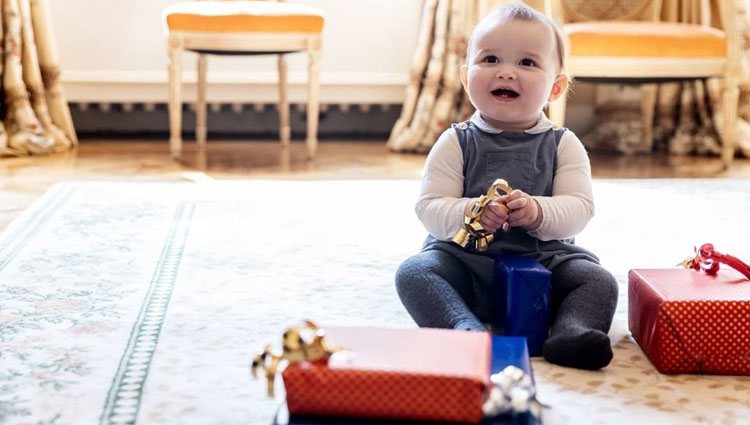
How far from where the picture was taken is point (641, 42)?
9.57 ft

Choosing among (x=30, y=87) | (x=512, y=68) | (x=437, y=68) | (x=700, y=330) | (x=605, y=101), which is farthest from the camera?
(x=605, y=101)

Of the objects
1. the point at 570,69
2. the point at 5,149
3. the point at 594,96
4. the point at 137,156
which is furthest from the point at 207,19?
the point at 594,96

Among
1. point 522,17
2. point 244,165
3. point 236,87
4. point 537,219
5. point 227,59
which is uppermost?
point 522,17

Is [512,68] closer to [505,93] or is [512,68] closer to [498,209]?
[505,93]

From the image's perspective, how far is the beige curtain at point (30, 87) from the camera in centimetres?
338

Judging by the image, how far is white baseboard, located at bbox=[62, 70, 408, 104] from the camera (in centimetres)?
374

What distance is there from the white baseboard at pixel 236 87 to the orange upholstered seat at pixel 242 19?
2.04 feet

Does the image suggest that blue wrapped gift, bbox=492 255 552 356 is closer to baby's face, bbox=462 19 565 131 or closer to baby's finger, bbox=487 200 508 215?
baby's finger, bbox=487 200 508 215

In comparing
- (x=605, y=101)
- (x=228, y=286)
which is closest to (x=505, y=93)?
(x=228, y=286)

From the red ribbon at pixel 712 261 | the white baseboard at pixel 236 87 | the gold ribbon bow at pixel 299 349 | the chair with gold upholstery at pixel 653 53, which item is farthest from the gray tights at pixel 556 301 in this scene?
the white baseboard at pixel 236 87

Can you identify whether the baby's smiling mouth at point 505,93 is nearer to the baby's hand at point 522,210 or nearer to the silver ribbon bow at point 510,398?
the baby's hand at point 522,210

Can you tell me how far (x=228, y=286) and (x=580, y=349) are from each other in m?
0.64

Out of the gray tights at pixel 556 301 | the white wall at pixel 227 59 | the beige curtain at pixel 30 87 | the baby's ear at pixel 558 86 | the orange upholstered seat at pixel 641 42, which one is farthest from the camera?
the white wall at pixel 227 59

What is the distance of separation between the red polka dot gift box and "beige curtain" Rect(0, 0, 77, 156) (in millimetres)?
2657
